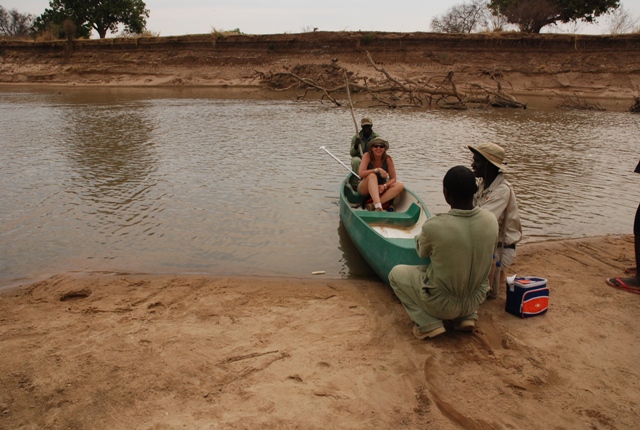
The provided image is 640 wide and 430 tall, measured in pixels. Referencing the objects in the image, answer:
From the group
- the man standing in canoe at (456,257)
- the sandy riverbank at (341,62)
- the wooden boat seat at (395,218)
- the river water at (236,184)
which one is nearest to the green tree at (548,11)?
the sandy riverbank at (341,62)

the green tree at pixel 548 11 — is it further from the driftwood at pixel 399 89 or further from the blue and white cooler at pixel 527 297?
the blue and white cooler at pixel 527 297

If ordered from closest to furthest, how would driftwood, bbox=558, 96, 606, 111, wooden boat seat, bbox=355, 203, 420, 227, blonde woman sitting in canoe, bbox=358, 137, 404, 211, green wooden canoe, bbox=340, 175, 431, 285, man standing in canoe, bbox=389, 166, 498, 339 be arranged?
man standing in canoe, bbox=389, 166, 498, 339
green wooden canoe, bbox=340, 175, 431, 285
wooden boat seat, bbox=355, 203, 420, 227
blonde woman sitting in canoe, bbox=358, 137, 404, 211
driftwood, bbox=558, 96, 606, 111

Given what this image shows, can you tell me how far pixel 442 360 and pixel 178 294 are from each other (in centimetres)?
244

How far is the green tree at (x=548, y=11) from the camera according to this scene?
2948cm

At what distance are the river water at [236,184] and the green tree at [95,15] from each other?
2647 cm

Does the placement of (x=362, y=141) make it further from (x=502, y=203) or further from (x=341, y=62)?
(x=341, y=62)

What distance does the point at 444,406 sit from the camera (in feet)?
9.09

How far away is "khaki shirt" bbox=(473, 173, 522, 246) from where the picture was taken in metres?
3.64

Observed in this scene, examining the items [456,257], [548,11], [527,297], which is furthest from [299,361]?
[548,11]

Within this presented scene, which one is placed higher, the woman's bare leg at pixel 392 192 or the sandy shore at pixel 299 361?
the woman's bare leg at pixel 392 192

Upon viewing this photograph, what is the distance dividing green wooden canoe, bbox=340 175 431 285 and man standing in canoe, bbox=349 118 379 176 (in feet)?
1.75

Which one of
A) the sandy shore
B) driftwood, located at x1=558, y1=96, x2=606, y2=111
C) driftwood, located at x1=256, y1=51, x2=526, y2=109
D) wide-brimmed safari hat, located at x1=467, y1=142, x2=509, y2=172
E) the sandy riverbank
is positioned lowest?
the sandy shore

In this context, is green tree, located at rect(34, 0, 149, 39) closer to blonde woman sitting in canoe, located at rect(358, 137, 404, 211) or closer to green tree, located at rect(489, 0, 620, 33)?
green tree, located at rect(489, 0, 620, 33)

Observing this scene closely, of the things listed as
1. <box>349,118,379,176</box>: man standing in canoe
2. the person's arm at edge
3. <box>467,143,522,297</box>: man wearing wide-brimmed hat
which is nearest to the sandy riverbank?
<box>349,118,379,176</box>: man standing in canoe
